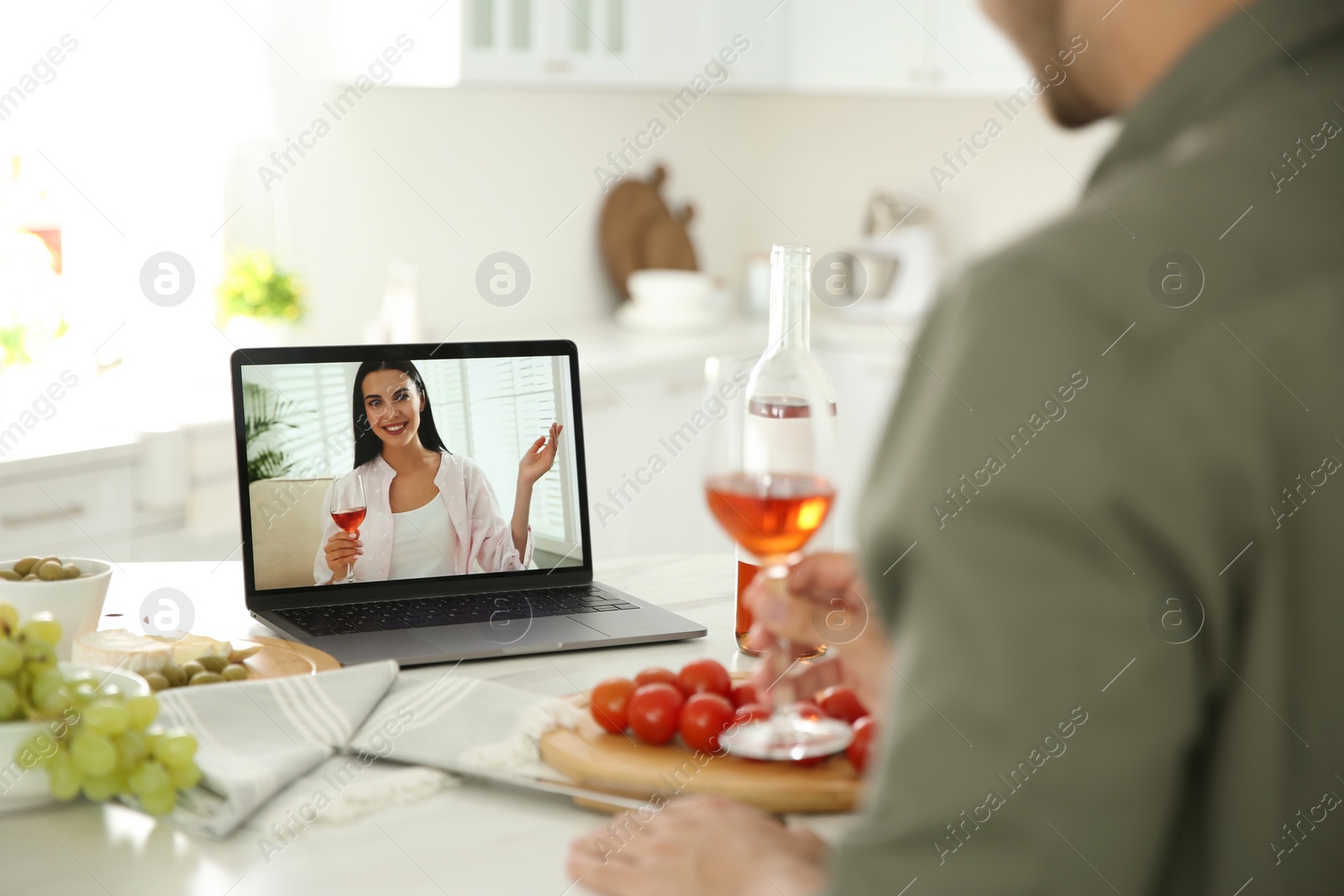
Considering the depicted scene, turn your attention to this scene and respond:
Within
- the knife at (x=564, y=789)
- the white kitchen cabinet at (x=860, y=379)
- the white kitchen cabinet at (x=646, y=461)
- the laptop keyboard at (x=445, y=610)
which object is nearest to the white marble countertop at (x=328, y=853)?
the knife at (x=564, y=789)

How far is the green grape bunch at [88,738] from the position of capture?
0.84 meters

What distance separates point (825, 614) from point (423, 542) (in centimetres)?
57

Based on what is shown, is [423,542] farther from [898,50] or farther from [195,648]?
[898,50]

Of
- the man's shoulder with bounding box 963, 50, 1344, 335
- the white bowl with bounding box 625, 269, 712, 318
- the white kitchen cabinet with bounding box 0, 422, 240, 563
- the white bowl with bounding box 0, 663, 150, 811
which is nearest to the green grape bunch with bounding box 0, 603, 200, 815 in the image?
the white bowl with bounding box 0, 663, 150, 811

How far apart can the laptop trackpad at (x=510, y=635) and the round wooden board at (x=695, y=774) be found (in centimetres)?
23

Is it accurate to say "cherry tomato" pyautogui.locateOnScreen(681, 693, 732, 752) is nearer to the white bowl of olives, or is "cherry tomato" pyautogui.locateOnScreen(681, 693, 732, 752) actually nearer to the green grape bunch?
the green grape bunch

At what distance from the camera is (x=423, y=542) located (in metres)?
1.30

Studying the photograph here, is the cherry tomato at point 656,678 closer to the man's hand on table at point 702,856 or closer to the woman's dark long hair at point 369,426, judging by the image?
the man's hand on table at point 702,856

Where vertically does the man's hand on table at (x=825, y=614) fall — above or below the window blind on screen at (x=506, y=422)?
below

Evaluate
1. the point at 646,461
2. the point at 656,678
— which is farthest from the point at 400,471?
the point at 646,461

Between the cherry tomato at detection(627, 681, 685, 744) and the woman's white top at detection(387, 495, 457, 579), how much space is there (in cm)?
40

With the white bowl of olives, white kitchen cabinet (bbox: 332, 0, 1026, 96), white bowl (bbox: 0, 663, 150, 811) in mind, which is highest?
white kitchen cabinet (bbox: 332, 0, 1026, 96)

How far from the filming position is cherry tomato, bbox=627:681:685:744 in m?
0.95

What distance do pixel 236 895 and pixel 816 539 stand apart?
447mm
